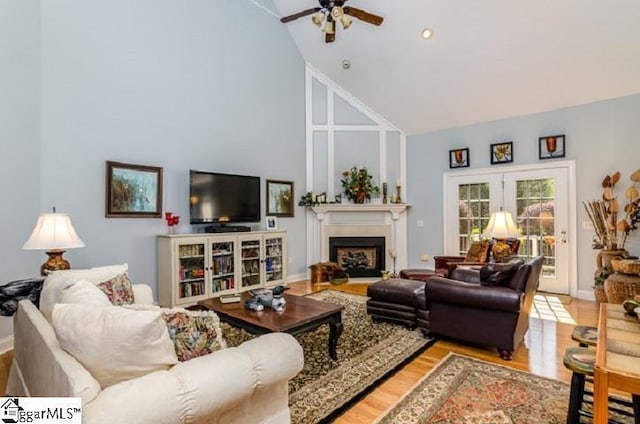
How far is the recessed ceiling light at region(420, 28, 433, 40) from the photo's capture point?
15.4 feet

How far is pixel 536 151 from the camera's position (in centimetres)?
527

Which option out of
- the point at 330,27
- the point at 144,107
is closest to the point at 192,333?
the point at 144,107

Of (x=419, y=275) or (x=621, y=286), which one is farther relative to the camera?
(x=419, y=275)

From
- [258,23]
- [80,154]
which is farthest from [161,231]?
[258,23]

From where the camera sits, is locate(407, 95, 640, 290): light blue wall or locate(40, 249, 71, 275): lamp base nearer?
locate(40, 249, 71, 275): lamp base

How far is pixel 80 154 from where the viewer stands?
3.71 meters

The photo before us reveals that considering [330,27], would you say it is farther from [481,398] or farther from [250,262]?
[481,398]

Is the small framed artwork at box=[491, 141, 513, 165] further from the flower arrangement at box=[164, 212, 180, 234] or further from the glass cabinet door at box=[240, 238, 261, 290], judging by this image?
Answer: the flower arrangement at box=[164, 212, 180, 234]

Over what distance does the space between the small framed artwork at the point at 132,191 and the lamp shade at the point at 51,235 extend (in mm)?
1220

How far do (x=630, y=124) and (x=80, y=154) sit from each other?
273 inches

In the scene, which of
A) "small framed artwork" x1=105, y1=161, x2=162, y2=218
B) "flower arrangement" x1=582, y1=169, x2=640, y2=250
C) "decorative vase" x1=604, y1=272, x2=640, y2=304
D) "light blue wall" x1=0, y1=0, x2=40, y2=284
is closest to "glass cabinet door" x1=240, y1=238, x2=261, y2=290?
"small framed artwork" x1=105, y1=161, x2=162, y2=218

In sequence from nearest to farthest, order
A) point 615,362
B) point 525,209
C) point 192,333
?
point 615,362 < point 192,333 < point 525,209

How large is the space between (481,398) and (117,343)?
2.24 metres

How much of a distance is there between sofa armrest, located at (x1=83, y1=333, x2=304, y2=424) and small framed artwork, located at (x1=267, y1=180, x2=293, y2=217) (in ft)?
14.3
